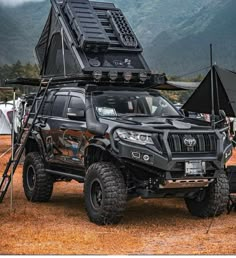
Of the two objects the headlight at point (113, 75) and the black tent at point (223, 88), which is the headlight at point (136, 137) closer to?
the headlight at point (113, 75)

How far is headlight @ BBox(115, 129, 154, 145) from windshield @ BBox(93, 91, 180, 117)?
2.79 feet

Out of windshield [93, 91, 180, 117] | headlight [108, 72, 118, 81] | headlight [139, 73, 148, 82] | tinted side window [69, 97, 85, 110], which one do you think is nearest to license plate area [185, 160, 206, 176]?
windshield [93, 91, 180, 117]

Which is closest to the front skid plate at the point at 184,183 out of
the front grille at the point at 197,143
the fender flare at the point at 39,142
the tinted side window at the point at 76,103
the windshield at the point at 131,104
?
the front grille at the point at 197,143

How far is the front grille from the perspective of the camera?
25.5ft

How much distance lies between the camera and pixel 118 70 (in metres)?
9.80

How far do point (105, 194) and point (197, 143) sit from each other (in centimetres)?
144

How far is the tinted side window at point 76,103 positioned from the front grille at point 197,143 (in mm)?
1754

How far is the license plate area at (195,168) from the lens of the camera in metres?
7.74

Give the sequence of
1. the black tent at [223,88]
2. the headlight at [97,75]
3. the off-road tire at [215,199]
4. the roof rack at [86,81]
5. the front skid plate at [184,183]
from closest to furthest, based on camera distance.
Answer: the front skid plate at [184,183]
the off-road tire at [215,199]
the headlight at [97,75]
the roof rack at [86,81]
the black tent at [223,88]

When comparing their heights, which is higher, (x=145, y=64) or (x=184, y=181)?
(x=145, y=64)

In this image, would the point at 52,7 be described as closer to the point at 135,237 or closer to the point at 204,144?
the point at 204,144

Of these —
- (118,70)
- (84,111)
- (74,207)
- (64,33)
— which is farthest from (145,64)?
(74,207)

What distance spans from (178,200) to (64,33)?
369cm

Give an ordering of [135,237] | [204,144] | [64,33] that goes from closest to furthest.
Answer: [135,237]
[204,144]
[64,33]
